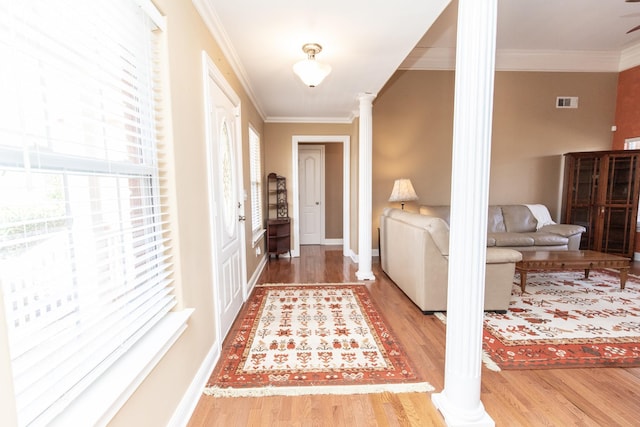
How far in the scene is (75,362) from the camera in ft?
2.84

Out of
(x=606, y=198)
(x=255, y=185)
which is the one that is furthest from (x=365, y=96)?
(x=606, y=198)

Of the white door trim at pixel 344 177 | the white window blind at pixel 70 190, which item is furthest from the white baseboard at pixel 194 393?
the white door trim at pixel 344 177

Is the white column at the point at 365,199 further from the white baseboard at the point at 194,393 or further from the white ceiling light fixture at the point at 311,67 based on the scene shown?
the white baseboard at the point at 194,393

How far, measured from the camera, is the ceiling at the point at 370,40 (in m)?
1.97

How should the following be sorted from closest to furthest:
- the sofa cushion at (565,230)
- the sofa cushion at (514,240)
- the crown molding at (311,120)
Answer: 1. the sofa cushion at (514,240)
2. the sofa cushion at (565,230)
3. the crown molding at (311,120)

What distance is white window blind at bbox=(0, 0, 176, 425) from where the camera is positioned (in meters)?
0.70

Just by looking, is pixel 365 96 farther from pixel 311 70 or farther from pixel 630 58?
pixel 630 58

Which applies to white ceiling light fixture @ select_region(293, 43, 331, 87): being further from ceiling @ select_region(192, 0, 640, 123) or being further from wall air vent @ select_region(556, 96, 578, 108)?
wall air vent @ select_region(556, 96, 578, 108)

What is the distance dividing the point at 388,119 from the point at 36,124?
490 cm

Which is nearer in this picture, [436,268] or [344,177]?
[436,268]

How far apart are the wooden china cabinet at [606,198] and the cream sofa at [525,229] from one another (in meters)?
0.49

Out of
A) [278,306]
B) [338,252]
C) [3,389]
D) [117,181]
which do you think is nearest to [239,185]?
[278,306]

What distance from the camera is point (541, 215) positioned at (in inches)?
189

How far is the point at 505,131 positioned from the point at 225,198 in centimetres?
516
